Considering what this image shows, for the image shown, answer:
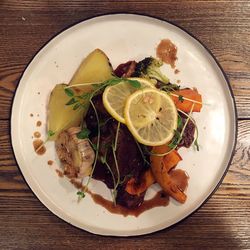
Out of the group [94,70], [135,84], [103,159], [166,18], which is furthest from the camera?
[166,18]

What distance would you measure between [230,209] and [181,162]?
367 millimetres

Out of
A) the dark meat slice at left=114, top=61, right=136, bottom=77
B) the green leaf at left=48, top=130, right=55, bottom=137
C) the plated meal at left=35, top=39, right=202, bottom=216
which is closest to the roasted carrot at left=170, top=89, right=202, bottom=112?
the plated meal at left=35, top=39, right=202, bottom=216

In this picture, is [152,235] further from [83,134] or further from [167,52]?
[167,52]

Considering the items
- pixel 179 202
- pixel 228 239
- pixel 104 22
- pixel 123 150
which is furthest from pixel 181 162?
pixel 104 22

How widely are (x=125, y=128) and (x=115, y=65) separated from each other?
15.8 inches

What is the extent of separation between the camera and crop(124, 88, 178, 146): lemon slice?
182 cm

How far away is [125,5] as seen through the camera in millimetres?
2156

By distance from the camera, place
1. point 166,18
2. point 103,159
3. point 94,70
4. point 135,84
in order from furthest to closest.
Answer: point 166,18, point 94,70, point 103,159, point 135,84

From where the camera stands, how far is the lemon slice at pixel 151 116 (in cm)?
182

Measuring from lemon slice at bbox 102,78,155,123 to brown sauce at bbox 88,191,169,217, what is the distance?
48 cm

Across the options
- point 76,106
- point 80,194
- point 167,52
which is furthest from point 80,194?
point 167,52

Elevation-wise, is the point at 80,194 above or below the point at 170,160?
below

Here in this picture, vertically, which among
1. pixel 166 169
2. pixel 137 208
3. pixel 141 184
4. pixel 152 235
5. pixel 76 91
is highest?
pixel 76 91

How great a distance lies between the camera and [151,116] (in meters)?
1.84
